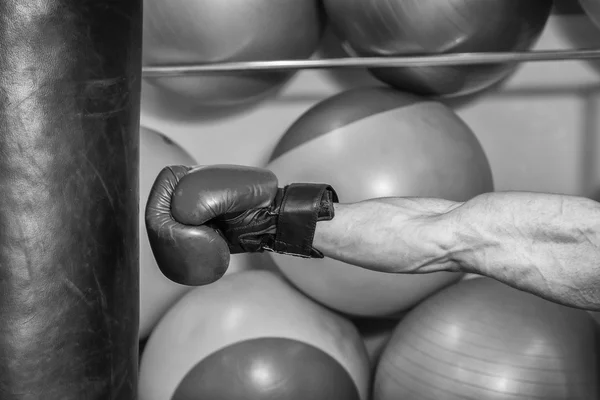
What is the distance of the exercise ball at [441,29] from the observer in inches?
53.1

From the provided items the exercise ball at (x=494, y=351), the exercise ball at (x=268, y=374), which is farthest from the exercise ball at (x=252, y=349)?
the exercise ball at (x=494, y=351)

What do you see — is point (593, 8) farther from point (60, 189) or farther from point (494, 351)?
point (60, 189)

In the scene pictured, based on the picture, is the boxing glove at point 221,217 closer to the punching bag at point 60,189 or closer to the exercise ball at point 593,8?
the punching bag at point 60,189

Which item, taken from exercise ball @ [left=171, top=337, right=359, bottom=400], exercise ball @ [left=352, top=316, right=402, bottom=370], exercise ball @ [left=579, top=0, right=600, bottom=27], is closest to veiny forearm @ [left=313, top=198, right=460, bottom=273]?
exercise ball @ [left=171, top=337, right=359, bottom=400]

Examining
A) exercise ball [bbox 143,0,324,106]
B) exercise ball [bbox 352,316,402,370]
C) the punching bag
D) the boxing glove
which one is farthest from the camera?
exercise ball [bbox 352,316,402,370]

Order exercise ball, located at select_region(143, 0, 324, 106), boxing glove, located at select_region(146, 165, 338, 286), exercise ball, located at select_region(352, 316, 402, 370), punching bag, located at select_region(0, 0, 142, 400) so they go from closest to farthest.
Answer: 1. punching bag, located at select_region(0, 0, 142, 400)
2. boxing glove, located at select_region(146, 165, 338, 286)
3. exercise ball, located at select_region(143, 0, 324, 106)
4. exercise ball, located at select_region(352, 316, 402, 370)

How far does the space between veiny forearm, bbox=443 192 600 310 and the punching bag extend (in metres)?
0.46

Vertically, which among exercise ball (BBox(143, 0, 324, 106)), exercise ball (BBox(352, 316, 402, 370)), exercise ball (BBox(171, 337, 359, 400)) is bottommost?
exercise ball (BBox(352, 316, 402, 370))

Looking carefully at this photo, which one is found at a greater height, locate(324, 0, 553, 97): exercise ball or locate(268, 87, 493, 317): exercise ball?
locate(324, 0, 553, 97): exercise ball

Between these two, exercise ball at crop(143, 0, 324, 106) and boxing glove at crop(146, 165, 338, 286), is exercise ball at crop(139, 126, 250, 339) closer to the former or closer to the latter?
exercise ball at crop(143, 0, 324, 106)

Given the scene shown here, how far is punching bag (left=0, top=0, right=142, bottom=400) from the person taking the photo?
81 centimetres

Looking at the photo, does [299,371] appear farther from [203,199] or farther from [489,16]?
[489,16]

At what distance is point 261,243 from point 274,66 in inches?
24.7

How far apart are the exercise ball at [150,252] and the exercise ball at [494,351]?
56 centimetres
